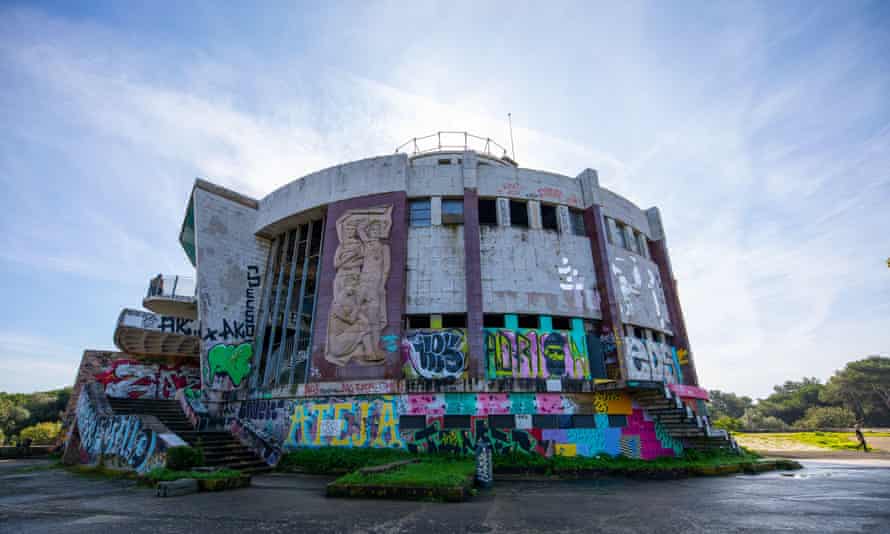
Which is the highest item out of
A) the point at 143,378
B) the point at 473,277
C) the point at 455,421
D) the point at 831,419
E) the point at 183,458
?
the point at 473,277

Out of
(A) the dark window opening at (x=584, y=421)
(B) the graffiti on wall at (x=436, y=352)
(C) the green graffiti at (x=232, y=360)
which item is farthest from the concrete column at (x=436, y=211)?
(C) the green graffiti at (x=232, y=360)

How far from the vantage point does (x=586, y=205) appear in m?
24.4

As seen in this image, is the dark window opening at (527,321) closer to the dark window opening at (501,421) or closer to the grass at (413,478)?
the dark window opening at (501,421)

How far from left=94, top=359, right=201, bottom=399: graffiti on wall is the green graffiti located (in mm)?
6567

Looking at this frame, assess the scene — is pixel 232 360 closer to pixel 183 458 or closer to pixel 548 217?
pixel 183 458

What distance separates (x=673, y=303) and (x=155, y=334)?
34.6 metres

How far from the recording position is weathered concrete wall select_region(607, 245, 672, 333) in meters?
23.2

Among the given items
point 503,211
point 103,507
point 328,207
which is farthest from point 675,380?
point 103,507

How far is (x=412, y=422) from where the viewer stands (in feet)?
60.0

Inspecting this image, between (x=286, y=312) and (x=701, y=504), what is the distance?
70.3 ft

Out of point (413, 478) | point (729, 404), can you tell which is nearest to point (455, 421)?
point (413, 478)

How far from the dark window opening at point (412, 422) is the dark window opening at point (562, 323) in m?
8.34

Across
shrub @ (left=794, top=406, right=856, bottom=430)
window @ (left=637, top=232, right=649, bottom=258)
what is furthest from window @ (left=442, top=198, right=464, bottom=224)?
shrub @ (left=794, top=406, right=856, bottom=430)

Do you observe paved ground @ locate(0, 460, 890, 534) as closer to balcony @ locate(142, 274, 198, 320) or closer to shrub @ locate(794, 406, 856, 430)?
balcony @ locate(142, 274, 198, 320)
